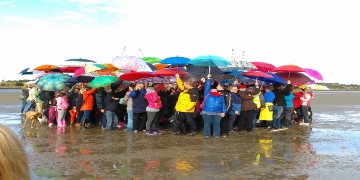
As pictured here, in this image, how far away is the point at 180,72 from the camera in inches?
501

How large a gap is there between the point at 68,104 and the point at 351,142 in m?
9.55

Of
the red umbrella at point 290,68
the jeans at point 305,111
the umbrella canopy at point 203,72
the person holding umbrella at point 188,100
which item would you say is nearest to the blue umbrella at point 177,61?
the umbrella canopy at point 203,72

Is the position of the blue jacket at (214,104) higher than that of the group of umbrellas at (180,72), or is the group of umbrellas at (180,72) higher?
the group of umbrellas at (180,72)

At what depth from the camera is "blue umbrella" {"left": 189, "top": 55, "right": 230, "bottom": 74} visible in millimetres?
12180

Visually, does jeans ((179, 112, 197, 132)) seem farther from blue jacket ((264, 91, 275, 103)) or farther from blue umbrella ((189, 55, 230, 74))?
blue jacket ((264, 91, 275, 103))

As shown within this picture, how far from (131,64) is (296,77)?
Result: 6.53 metres

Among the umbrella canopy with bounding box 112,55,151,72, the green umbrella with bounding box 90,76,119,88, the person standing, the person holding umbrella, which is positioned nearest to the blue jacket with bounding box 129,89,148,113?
the green umbrella with bounding box 90,76,119,88

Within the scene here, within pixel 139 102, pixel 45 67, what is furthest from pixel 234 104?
pixel 45 67

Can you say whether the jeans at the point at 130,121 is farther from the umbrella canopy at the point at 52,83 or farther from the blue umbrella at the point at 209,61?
the umbrella canopy at the point at 52,83

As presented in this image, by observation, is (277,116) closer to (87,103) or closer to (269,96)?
(269,96)

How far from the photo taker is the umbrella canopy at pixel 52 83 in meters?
14.1

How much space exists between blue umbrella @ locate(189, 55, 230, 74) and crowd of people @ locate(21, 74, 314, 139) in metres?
0.50

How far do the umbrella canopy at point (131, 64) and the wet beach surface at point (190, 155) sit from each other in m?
2.47

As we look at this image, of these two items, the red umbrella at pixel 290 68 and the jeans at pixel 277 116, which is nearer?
the jeans at pixel 277 116
